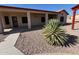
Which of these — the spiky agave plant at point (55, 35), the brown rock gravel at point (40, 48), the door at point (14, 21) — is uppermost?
the door at point (14, 21)

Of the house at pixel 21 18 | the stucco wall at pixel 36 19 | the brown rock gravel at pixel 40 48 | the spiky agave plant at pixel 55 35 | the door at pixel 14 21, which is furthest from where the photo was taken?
the stucco wall at pixel 36 19

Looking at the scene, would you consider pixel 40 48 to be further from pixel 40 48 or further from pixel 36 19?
pixel 36 19

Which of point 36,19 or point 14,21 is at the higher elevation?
point 36,19

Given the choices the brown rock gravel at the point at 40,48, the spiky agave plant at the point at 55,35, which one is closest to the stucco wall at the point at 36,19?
the spiky agave plant at the point at 55,35

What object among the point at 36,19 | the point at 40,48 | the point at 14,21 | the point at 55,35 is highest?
the point at 36,19

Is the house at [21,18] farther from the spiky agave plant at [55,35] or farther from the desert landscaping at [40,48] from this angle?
the desert landscaping at [40,48]

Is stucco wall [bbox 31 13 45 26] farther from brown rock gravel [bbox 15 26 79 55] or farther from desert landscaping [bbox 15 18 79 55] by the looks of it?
brown rock gravel [bbox 15 26 79 55]

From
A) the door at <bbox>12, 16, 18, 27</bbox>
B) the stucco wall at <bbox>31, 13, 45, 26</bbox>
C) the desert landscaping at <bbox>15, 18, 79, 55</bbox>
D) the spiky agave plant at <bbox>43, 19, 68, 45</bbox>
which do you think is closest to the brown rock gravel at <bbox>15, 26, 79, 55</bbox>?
the desert landscaping at <bbox>15, 18, 79, 55</bbox>

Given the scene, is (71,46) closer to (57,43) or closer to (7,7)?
(57,43)

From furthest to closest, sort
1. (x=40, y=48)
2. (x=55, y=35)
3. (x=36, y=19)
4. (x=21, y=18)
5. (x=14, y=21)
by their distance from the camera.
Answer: (x=36, y=19) → (x=21, y=18) → (x=14, y=21) → (x=55, y=35) → (x=40, y=48)

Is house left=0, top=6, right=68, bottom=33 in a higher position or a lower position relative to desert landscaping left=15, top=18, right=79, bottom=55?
higher

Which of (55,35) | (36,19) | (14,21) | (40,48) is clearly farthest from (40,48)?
(36,19)
